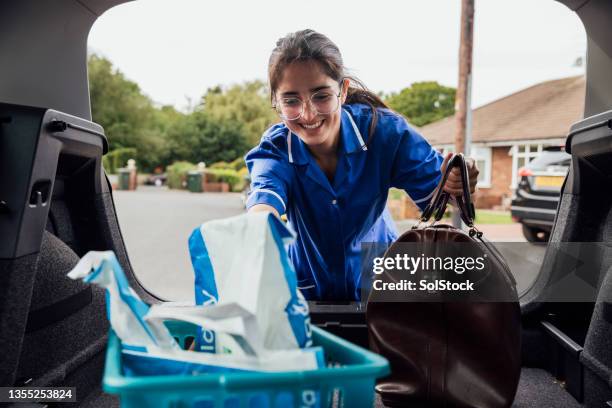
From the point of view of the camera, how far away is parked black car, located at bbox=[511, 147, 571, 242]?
240 inches

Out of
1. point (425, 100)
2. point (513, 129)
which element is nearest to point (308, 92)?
point (513, 129)

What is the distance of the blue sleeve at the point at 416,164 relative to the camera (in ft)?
5.26

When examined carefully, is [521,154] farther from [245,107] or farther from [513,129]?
[245,107]

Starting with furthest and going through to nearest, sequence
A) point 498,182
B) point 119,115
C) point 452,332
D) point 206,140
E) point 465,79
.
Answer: point 206,140 → point 119,115 → point 498,182 → point 465,79 → point 452,332

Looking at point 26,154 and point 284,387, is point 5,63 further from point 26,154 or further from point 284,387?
point 284,387

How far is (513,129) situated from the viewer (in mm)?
17734

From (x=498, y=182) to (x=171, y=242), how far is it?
1313 centimetres

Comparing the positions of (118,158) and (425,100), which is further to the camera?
(425,100)

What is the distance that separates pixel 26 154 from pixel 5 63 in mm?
583

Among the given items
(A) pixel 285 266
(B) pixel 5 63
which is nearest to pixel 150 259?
(B) pixel 5 63

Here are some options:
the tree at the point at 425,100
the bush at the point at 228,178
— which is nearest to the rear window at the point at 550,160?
the bush at the point at 228,178

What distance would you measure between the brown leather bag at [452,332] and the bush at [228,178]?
16.7 metres

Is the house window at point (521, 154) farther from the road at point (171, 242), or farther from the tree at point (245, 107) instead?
the tree at point (245, 107)

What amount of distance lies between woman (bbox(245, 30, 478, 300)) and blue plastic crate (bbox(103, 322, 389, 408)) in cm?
77
